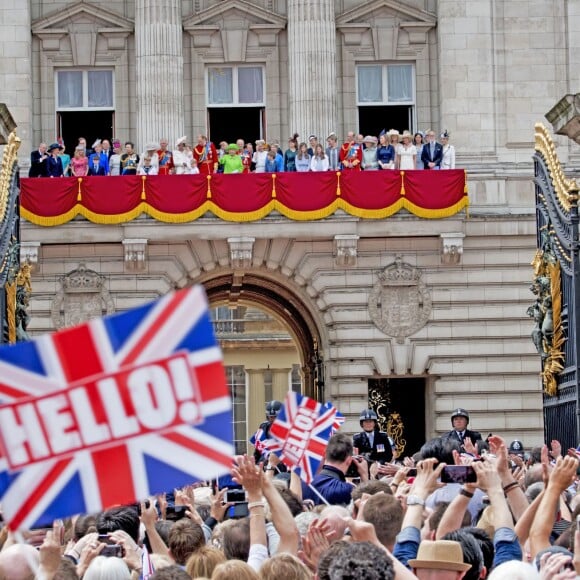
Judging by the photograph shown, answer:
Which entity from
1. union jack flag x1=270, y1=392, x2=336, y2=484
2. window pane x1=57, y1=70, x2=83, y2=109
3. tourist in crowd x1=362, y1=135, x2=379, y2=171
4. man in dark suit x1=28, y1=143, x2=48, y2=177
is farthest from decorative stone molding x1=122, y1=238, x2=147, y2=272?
union jack flag x1=270, y1=392, x2=336, y2=484

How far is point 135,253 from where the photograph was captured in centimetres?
3600

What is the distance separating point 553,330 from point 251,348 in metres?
43.2

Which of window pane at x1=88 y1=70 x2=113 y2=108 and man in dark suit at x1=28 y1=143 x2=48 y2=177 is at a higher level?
window pane at x1=88 y1=70 x2=113 y2=108

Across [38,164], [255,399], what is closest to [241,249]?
[38,164]

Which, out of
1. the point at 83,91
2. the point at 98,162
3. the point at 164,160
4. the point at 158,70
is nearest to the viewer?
the point at 164,160

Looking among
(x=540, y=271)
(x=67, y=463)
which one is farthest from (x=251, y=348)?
(x=67, y=463)

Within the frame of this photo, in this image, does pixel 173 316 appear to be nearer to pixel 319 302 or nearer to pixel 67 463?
pixel 67 463

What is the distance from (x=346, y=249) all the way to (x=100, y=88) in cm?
700

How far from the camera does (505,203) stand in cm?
3688

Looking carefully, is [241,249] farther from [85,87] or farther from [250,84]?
[85,87]

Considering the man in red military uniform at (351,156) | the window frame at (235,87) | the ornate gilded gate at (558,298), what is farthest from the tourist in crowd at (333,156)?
the ornate gilded gate at (558,298)

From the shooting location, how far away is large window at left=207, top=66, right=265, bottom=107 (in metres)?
39.2

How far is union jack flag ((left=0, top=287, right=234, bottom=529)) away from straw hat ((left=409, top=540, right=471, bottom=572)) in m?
1.23

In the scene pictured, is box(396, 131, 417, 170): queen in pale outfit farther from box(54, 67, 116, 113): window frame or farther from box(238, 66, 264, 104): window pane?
box(54, 67, 116, 113): window frame
